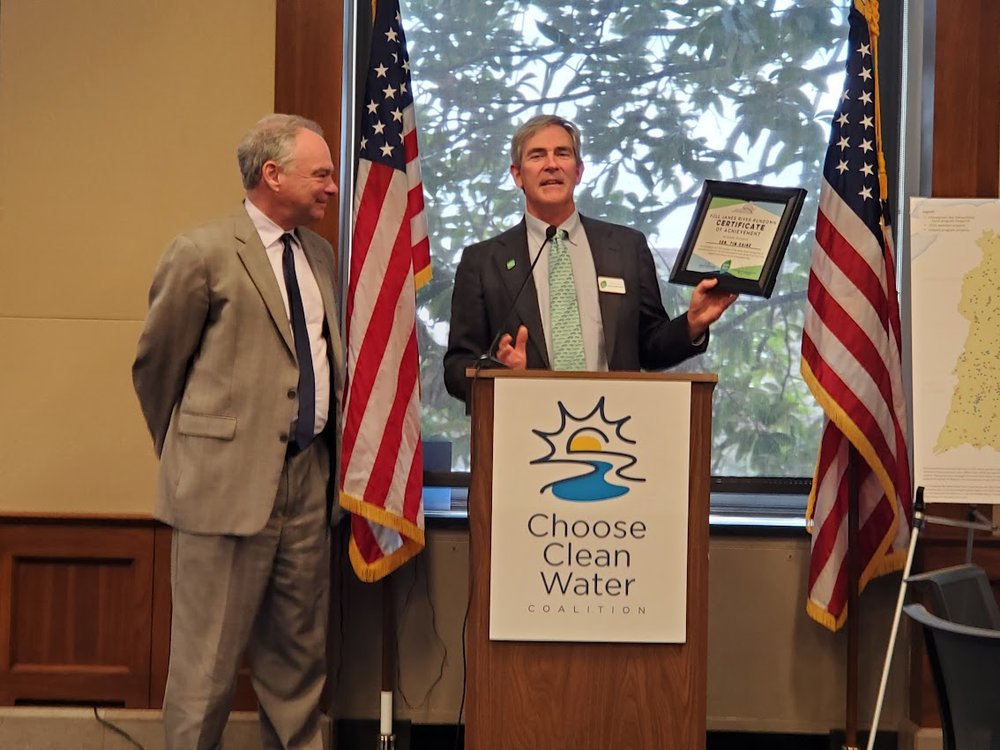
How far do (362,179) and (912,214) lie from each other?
168 cm

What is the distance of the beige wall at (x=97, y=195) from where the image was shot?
147 inches

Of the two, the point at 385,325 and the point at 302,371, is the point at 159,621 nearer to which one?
the point at 302,371

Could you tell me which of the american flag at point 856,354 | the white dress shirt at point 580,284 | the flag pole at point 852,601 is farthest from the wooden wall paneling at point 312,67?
the flag pole at point 852,601

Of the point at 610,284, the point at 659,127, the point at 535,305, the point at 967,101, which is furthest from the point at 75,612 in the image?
the point at 967,101

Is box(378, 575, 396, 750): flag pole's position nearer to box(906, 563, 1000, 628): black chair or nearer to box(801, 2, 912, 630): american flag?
box(801, 2, 912, 630): american flag

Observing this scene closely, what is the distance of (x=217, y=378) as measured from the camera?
311 centimetres

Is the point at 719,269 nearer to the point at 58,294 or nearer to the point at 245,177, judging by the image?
the point at 245,177

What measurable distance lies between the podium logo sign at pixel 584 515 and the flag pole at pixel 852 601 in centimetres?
95

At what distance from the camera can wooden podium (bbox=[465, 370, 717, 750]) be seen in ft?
9.48

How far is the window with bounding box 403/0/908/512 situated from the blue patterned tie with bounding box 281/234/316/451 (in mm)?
970

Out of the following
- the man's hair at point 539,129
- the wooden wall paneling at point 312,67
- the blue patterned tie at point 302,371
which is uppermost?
the wooden wall paneling at point 312,67

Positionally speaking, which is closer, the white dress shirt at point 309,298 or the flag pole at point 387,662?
the white dress shirt at point 309,298

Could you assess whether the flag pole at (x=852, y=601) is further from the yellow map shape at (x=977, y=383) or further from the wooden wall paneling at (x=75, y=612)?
the wooden wall paneling at (x=75, y=612)

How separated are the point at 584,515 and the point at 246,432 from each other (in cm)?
95
